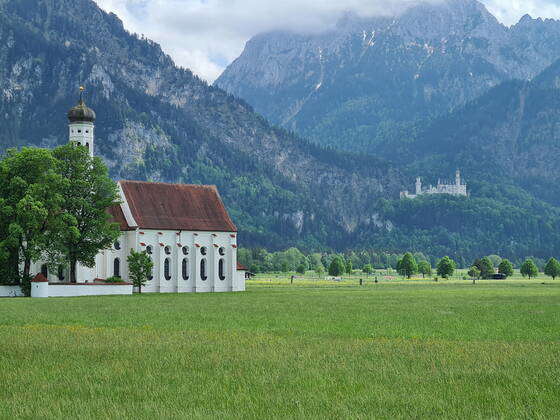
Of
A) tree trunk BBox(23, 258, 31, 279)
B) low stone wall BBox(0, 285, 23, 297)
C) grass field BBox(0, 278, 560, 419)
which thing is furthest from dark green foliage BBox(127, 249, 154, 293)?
grass field BBox(0, 278, 560, 419)

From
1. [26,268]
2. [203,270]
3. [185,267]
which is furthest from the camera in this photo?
[203,270]

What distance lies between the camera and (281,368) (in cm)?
3048

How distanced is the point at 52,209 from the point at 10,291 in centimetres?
947

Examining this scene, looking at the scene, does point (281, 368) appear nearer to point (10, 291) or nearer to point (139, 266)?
point (10, 291)

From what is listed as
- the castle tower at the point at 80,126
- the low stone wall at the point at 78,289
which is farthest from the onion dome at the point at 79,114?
the low stone wall at the point at 78,289

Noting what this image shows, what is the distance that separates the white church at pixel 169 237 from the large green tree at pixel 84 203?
23.7 feet

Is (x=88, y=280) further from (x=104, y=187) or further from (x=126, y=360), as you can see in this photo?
(x=126, y=360)

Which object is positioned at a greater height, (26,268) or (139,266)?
(139,266)

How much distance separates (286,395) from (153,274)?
91.2m

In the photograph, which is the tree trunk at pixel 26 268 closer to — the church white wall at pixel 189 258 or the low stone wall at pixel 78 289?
the low stone wall at pixel 78 289

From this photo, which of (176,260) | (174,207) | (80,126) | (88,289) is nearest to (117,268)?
(176,260)

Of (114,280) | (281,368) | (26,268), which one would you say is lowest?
(281,368)

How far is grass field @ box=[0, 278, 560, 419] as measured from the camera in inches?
940

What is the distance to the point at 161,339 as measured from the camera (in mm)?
40000
